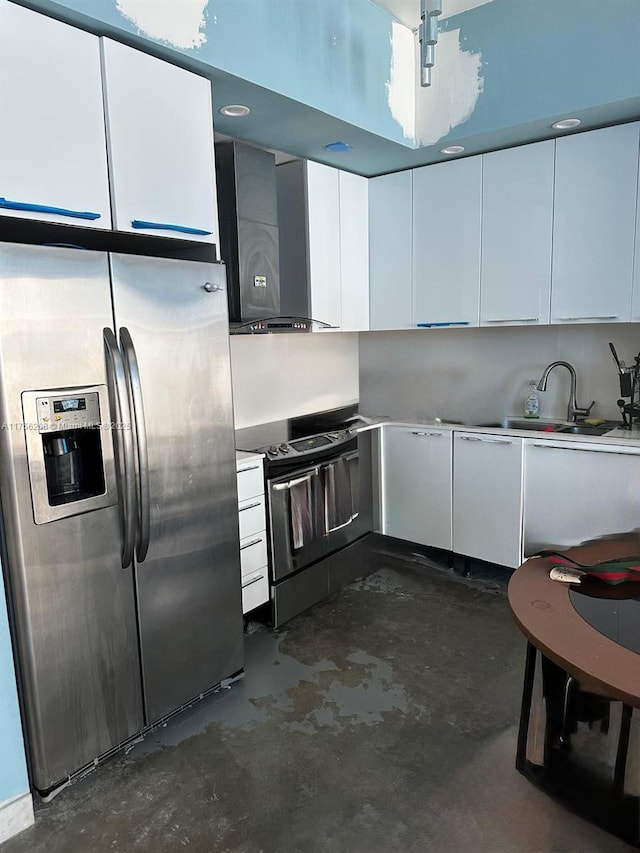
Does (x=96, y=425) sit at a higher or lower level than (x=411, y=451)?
higher

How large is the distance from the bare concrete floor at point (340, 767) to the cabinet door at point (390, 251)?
197 centimetres

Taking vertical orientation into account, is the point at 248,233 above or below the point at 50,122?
below

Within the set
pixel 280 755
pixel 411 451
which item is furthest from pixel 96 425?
pixel 411 451

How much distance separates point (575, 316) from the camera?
317 centimetres

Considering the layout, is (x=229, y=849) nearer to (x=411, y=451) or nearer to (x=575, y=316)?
(x=411, y=451)

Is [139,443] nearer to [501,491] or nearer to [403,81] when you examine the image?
[501,491]

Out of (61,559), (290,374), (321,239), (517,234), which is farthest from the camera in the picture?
(290,374)

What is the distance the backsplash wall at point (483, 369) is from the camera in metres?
3.46

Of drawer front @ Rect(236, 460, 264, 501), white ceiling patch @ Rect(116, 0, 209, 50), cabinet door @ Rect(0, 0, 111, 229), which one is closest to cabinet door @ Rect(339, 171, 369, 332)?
drawer front @ Rect(236, 460, 264, 501)

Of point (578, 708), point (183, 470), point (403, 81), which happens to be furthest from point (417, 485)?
point (403, 81)

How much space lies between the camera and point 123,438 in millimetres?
1999

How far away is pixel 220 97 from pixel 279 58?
0.95 ft

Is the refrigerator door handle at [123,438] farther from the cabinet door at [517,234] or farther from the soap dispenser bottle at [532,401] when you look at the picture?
the soap dispenser bottle at [532,401]

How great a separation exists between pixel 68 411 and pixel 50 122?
90 cm
